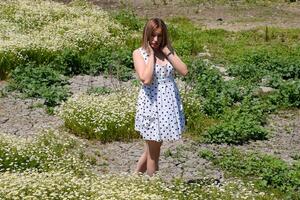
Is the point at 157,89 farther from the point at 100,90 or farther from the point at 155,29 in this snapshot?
the point at 100,90

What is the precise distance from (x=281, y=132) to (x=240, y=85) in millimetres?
2723

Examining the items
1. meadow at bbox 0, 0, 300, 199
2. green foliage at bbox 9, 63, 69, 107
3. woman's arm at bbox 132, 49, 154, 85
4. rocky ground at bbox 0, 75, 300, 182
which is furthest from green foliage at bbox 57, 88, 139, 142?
woman's arm at bbox 132, 49, 154, 85

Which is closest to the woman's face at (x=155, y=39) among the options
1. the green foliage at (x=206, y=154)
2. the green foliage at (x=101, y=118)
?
the green foliage at (x=206, y=154)

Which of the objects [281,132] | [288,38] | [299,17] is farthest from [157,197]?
[299,17]

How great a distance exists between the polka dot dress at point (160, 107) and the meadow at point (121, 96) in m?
0.65

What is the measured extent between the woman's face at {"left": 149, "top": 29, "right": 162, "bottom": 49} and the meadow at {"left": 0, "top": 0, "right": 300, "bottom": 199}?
1804 mm

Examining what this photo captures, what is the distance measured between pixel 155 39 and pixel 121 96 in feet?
14.7

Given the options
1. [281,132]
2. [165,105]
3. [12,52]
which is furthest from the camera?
[12,52]

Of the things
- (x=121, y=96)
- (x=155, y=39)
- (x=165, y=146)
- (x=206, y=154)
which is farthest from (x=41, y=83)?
(x=155, y=39)

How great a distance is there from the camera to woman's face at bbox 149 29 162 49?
8734 millimetres

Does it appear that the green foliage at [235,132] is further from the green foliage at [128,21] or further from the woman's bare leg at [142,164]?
the green foliage at [128,21]

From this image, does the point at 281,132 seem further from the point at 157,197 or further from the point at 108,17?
the point at 108,17

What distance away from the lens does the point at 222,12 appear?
27781 mm

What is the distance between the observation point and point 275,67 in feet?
55.4
